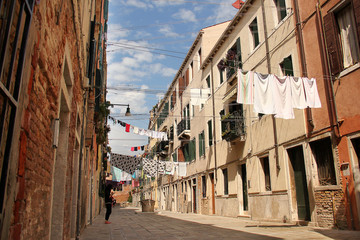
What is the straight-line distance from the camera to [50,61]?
330 cm

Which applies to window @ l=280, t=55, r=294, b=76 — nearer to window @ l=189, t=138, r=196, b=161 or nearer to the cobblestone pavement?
the cobblestone pavement

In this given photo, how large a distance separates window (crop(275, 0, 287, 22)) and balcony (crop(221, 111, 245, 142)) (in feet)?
15.0

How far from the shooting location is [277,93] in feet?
28.2

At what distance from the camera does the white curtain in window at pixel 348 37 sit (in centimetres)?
834

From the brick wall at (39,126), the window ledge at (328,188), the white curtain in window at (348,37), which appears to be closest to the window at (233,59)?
the white curtain in window at (348,37)

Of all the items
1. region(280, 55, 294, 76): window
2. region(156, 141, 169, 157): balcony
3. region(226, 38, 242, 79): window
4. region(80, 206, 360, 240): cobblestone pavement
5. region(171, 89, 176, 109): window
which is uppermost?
region(171, 89, 176, 109): window

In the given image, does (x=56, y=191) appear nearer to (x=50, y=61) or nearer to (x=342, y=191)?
(x=50, y=61)

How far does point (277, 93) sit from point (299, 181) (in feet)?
11.5

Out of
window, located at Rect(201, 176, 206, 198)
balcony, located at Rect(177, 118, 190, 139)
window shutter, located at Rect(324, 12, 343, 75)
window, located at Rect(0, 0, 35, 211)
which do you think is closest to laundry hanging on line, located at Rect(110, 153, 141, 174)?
balcony, located at Rect(177, 118, 190, 139)

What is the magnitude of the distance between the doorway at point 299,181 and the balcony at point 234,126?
139 inches

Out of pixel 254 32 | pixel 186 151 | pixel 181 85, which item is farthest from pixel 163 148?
pixel 254 32

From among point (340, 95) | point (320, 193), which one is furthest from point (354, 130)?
point (320, 193)

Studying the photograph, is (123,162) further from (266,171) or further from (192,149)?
(266,171)

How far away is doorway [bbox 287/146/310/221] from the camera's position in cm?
1002
